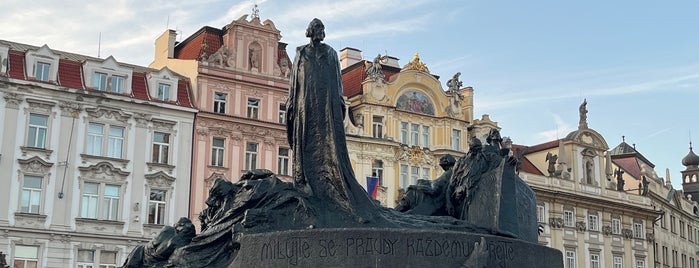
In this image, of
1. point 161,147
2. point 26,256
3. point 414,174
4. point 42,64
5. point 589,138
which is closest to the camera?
point 26,256

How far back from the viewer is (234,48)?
110 feet

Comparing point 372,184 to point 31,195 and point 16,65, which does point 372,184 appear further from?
point 16,65

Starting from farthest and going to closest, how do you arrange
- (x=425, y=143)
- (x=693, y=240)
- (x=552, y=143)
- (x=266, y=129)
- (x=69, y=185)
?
1. (x=693, y=240)
2. (x=552, y=143)
3. (x=425, y=143)
4. (x=266, y=129)
5. (x=69, y=185)

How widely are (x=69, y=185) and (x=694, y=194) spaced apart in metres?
48.6

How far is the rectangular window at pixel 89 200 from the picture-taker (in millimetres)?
29406

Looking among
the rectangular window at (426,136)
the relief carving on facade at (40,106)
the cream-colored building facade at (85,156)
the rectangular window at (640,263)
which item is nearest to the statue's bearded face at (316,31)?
the cream-colored building facade at (85,156)

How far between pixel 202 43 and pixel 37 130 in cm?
751

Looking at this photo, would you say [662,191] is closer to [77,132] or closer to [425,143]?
[425,143]

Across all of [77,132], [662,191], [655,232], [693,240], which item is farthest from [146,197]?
[693,240]

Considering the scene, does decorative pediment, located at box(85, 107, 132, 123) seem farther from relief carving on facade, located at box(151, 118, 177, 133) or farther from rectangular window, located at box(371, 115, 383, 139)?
rectangular window, located at box(371, 115, 383, 139)

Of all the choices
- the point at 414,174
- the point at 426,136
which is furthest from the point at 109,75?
the point at 426,136

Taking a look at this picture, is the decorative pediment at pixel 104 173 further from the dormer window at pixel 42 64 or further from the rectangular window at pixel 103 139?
the dormer window at pixel 42 64

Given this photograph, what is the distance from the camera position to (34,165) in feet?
94.4

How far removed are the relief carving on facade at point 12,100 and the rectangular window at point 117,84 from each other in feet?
10.5
